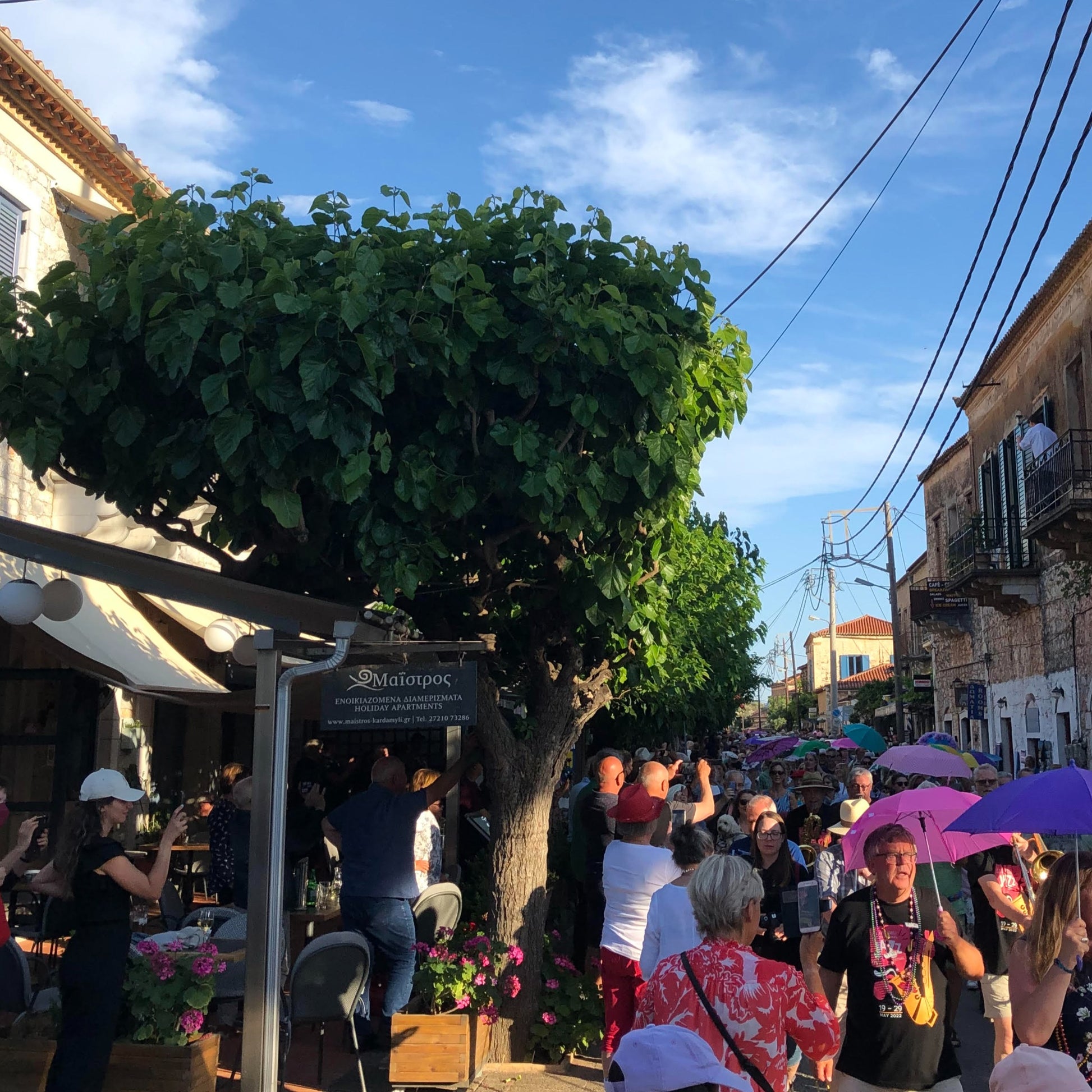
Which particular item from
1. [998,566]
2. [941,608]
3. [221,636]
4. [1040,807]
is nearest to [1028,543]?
[998,566]

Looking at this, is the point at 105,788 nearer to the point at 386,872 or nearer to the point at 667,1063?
the point at 386,872

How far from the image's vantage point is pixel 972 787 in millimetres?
11094

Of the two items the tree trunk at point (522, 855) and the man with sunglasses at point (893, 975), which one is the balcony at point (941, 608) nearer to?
the tree trunk at point (522, 855)

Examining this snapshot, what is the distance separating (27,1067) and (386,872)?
2132 mm

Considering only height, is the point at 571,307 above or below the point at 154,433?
above

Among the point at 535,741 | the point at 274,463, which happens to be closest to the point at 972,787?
the point at 535,741

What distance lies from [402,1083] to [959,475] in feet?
91.5

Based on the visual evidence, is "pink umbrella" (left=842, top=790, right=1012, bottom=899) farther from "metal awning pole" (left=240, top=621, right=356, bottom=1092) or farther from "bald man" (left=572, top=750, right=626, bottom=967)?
"metal awning pole" (left=240, top=621, right=356, bottom=1092)

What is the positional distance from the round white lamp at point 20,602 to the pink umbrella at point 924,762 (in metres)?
6.75

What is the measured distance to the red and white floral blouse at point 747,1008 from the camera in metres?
3.26

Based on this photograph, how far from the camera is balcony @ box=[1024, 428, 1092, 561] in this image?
17141 millimetres

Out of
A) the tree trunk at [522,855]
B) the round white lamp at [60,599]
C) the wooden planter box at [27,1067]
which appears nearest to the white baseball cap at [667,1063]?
the wooden planter box at [27,1067]

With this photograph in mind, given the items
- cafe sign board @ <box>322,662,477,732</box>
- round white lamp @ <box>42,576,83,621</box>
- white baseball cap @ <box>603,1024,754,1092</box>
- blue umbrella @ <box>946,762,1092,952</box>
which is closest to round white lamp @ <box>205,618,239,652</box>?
round white lamp @ <box>42,576,83,621</box>

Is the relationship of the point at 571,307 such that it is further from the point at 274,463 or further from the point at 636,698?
the point at 636,698
